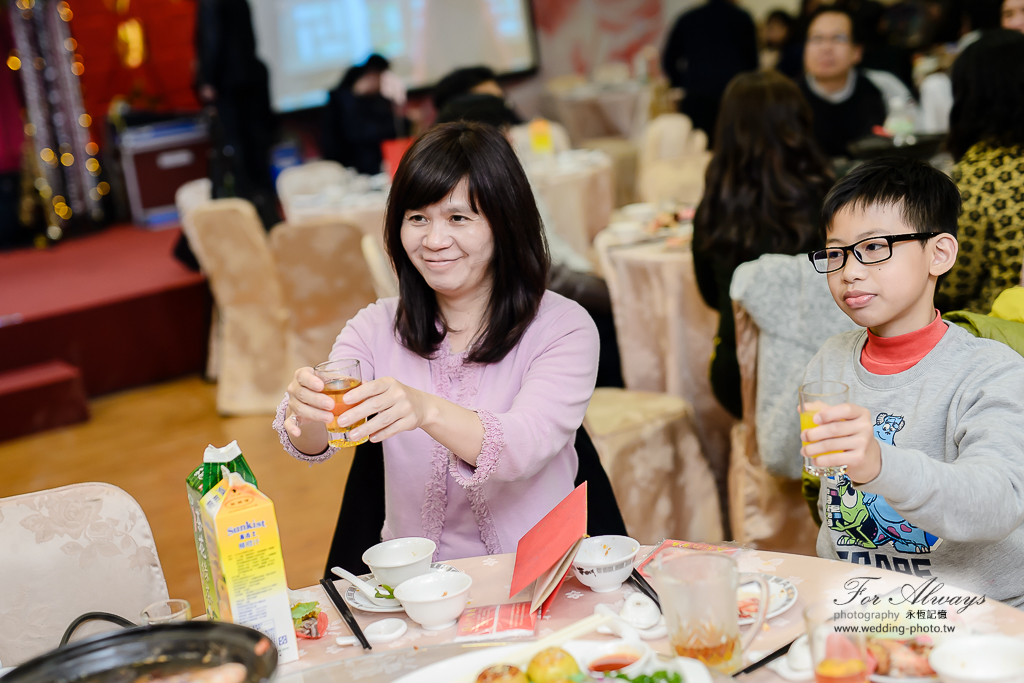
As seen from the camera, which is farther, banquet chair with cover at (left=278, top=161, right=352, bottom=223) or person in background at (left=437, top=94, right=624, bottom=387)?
banquet chair with cover at (left=278, top=161, right=352, bottom=223)

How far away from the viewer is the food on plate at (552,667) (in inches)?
37.4

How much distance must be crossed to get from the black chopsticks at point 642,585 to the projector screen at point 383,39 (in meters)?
6.71

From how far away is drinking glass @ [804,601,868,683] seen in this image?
90 centimetres

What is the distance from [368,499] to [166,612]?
0.63 meters

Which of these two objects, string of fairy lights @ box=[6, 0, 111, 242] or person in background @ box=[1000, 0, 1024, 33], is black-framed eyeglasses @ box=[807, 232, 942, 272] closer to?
person in background @ box=[1000, 0, 1024, 33]

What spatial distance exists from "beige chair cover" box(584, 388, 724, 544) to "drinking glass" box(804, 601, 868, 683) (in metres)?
1.54

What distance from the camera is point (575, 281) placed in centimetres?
311

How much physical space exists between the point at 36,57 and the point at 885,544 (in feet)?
24.6

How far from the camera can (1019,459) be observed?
3.94ft

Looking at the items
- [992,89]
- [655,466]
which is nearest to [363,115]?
[655,466]

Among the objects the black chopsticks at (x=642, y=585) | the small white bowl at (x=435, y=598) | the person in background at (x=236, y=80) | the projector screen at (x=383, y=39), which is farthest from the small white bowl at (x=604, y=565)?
the projector screen at (x=383, y=39)

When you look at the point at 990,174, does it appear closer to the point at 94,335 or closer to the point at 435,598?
the point at 435,598

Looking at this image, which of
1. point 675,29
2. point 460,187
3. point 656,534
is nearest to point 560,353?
point 460,187

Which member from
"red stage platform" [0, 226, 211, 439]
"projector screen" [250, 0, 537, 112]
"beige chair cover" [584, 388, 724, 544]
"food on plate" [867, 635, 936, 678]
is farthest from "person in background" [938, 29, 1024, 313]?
"projector screen" [250, 0, 537, 112]
